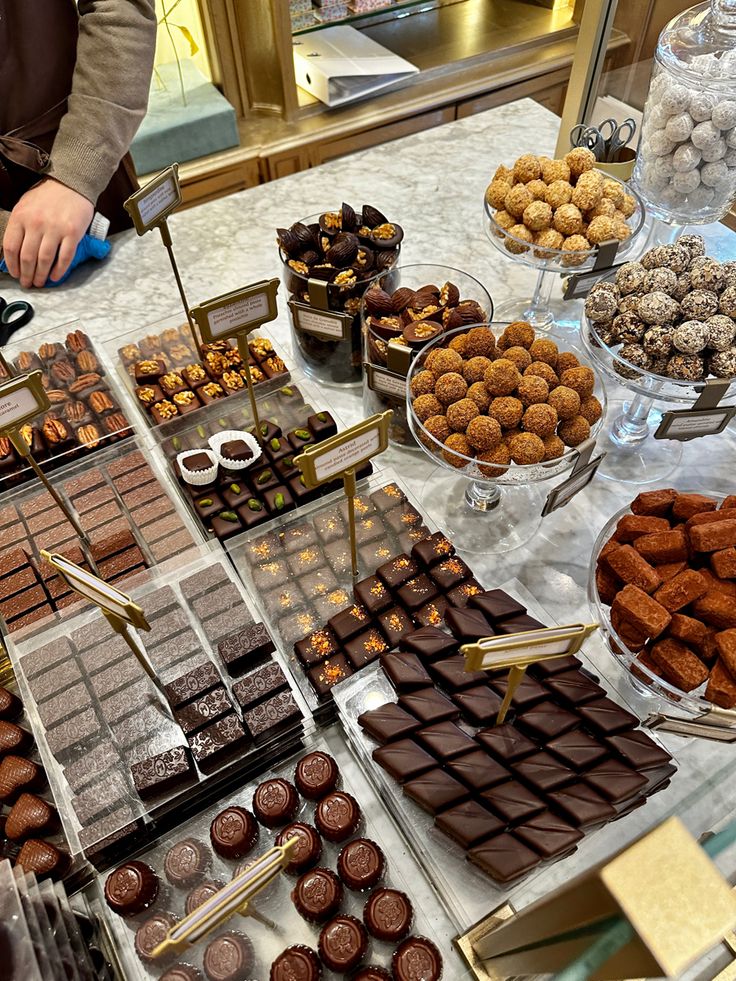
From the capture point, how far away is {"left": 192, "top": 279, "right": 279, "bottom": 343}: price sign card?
145 cm

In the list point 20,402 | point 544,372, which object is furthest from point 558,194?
point 20,402

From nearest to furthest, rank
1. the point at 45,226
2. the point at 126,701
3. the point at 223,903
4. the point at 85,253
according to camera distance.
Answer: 1. the point at 223,903
2. the point at 126,701
3. the point at 45,226
4. the point at 85,253

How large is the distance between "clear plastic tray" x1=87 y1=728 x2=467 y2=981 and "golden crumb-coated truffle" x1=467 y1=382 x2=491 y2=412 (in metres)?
0.75

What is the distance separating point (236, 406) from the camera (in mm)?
1779

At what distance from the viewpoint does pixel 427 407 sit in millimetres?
1429

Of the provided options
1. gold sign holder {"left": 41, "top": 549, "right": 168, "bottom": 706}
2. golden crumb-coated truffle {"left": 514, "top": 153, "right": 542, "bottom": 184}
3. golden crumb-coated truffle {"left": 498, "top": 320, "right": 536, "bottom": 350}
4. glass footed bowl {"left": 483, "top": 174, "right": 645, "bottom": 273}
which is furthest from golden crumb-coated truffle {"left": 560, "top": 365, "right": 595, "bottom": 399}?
gold sign holder {"left": 41, "top": 549, "right": 168, "bottom": 706}

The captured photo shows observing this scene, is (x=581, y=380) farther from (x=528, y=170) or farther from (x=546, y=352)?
(x=528, y=170)

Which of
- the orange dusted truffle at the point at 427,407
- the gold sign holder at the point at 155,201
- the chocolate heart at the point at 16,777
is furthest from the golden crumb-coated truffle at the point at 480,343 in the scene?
the chocolate heart at the point at 16,777

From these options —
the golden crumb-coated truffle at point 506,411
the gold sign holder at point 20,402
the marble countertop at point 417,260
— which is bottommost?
the marble countertop at point 417,260

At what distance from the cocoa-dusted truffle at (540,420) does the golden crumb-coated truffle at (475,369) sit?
13cm

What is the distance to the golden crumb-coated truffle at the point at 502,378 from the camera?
1.39 meters

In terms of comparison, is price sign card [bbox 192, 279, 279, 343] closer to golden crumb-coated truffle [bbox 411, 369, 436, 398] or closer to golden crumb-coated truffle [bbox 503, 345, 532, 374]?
golden crumb-coated truffle [bbox 411, 369, 436, 398]

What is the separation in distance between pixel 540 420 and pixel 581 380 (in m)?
0.16

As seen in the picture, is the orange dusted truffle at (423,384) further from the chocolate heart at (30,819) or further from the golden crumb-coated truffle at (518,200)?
the chocolate heart at (30,819)
